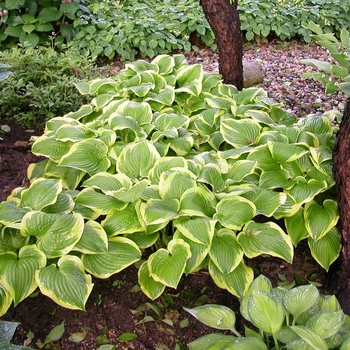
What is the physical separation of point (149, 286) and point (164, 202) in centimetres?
32

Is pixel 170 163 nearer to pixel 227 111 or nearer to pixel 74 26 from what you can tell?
pixel 227 111

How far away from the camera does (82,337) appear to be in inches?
61.2

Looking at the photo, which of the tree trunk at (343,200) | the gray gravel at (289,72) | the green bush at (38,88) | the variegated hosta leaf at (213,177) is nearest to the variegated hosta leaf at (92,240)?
the variegated hosta leaf at (213,177)

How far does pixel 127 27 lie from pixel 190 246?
3254 millimetres

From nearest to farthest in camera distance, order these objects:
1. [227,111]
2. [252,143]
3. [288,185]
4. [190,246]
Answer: [190,246], [288,185], [252,143], [227,111]

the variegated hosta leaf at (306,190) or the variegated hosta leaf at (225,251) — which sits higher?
the variegated hosta leaf at (306,190)

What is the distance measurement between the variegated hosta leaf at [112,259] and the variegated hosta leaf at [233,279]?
0.97 ft

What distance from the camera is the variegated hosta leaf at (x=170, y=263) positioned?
1.52 metres

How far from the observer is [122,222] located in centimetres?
168

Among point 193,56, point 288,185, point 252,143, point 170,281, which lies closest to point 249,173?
point 288,185

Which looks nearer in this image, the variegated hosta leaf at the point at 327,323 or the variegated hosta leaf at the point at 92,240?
the variegated hosta leaf at the point at 327,323

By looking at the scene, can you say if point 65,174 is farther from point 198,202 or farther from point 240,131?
point 240,131

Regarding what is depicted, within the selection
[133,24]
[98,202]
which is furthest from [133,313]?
[133,24]

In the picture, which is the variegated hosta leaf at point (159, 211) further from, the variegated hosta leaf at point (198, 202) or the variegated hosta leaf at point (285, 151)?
the variegated hosta leaf at point (285, 151)
